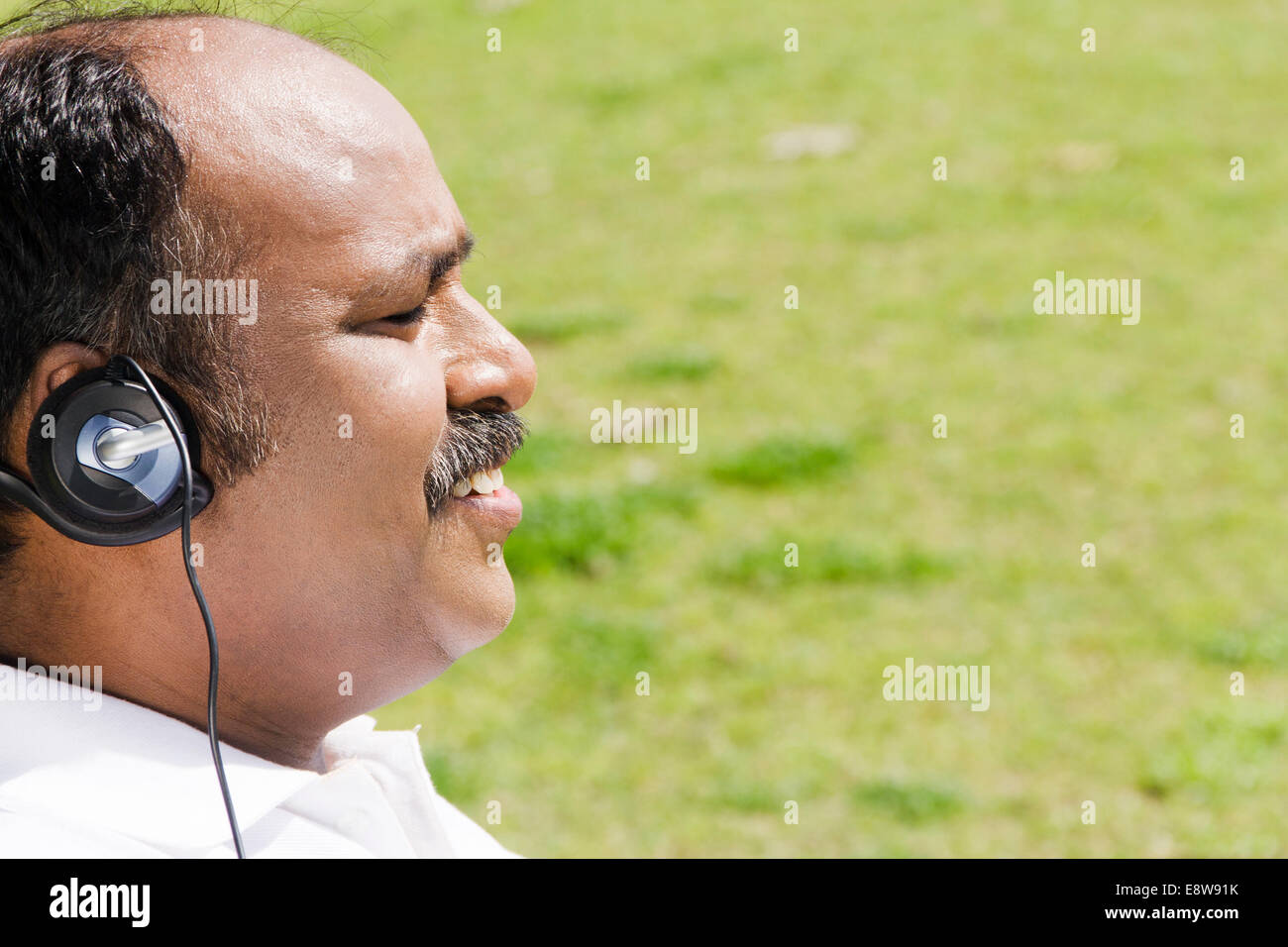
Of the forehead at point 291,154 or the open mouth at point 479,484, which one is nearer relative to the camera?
the forehead at point 291,154

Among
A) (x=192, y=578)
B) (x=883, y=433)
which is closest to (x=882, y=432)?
(x=883, y=433)

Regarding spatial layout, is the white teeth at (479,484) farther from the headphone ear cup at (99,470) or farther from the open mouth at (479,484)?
the headphone ear cup at (99,470)

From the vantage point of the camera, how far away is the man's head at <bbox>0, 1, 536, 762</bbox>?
1.47m

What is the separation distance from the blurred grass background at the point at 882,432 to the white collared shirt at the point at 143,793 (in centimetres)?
84

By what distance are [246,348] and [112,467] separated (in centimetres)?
19

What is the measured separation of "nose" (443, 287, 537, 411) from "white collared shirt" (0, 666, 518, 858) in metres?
0.49

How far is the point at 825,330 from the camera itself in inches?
285

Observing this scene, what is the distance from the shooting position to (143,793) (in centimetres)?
149

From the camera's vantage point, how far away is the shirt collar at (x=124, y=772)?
1.46 m

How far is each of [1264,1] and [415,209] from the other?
1042 centimetres

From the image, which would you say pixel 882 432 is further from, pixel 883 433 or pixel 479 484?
pixel 479 484

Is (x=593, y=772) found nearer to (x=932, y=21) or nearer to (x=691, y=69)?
(x=691, y=69)

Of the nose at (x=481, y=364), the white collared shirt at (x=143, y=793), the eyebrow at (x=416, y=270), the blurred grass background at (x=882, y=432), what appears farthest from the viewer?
the blurred grass background at (x=882, y=432)

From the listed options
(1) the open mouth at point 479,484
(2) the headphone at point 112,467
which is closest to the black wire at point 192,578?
(2) the headphone at point 112,467
